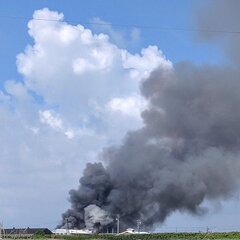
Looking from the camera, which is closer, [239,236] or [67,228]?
[239,236]

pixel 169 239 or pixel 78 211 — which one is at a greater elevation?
pixel 78 211

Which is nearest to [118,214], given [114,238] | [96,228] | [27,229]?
[96,228]

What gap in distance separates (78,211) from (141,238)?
195 feet

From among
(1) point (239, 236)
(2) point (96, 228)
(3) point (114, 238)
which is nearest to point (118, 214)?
(2) point (96, 228)

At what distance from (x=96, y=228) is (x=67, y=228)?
29.3ft

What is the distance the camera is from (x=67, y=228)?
173 meters

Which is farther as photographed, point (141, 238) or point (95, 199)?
point (95, 199)

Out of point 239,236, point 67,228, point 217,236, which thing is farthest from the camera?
point 67,228

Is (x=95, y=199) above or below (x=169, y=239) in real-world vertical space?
above

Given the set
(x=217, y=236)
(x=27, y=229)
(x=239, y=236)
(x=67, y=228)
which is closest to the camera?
(x=239, y=236)

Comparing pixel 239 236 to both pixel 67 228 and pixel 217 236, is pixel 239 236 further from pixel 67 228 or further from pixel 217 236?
pixel 67 228

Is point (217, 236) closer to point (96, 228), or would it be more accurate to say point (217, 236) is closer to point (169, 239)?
point (169, 239)

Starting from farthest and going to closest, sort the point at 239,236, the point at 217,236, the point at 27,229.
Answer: the point at 27,229 → the point at 217,236 → the point at 239,236

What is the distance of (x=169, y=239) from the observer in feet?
371
